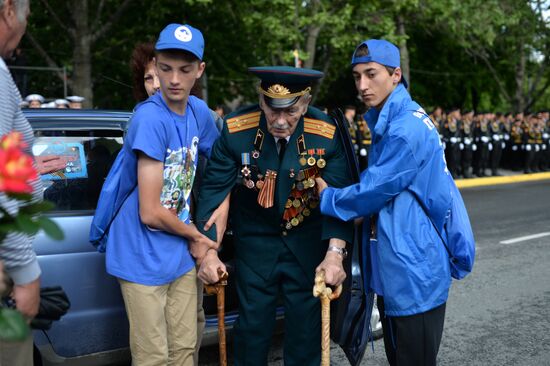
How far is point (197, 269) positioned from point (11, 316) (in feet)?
5.45

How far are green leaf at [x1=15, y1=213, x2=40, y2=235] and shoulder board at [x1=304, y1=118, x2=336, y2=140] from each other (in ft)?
5.63

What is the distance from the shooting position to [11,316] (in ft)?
4.73

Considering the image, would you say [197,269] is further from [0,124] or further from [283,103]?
[0,124]

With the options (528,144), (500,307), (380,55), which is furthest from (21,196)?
(528,144)

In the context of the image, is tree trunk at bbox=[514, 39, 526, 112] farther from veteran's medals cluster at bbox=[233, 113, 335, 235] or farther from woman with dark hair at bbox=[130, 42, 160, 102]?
veteran's medals cluster at bbox=[233, 113, 335, 235]

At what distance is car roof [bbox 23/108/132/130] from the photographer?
3.38 m

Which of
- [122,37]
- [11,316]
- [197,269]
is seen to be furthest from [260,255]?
[122,37]

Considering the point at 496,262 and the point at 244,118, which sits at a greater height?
the point at 244,118

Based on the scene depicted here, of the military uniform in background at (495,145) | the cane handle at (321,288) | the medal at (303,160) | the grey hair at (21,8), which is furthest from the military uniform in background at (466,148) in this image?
the grey hair at (21,8)

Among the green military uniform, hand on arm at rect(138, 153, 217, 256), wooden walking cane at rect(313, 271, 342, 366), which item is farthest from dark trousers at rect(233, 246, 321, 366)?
hand on arm at rect(138, 153, 217, 256)

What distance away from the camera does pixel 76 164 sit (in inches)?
135

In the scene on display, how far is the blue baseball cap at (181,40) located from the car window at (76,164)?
2.92 ft

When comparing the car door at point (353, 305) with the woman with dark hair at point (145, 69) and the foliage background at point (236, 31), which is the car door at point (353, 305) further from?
the foliage background at point (236, 31)

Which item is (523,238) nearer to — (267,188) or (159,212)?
(267,188)
